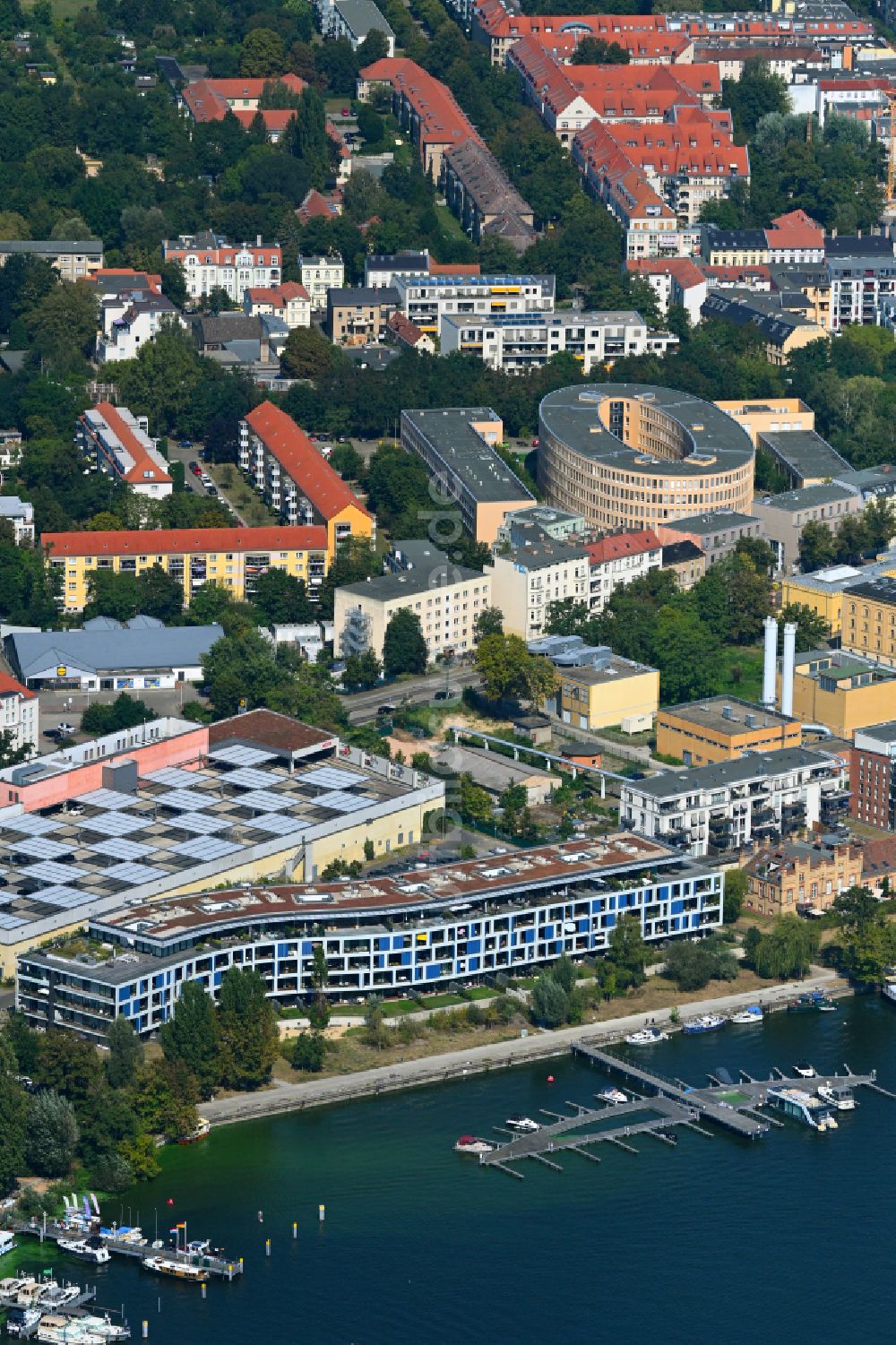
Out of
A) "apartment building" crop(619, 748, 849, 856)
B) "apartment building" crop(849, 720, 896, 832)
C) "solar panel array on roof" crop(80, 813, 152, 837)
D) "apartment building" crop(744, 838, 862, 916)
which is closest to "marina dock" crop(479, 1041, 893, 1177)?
"apartment building" crop(744, 838, 862, 916)

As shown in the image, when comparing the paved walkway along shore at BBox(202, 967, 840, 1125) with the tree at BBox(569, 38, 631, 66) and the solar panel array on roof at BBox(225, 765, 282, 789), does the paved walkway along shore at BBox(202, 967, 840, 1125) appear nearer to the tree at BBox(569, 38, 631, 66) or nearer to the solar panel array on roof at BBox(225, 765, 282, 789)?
the solar panel array on roof at BBox(225, 765, 282, 789)

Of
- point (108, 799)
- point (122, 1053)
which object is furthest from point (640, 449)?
Result: point (122, 1053)

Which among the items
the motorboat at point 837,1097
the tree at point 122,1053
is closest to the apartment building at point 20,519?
the tree at point 122,1053

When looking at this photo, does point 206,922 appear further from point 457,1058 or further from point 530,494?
point 530,494

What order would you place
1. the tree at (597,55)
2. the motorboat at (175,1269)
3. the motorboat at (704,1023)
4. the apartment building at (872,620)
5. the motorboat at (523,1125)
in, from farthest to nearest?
the tree at (597,55)
the apartment building at (872,620)
the motorboat at (704,1023)
the motorboat at (523,1125)
the motorboat at (175,1269)

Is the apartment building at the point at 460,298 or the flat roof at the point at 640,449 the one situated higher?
the apartment building at the point at 460,298

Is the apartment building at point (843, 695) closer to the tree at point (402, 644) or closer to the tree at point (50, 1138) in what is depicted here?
the tree at point (402, 644)

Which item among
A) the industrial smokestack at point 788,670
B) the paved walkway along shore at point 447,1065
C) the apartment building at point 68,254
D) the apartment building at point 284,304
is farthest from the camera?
the apartment building at point 68,254
